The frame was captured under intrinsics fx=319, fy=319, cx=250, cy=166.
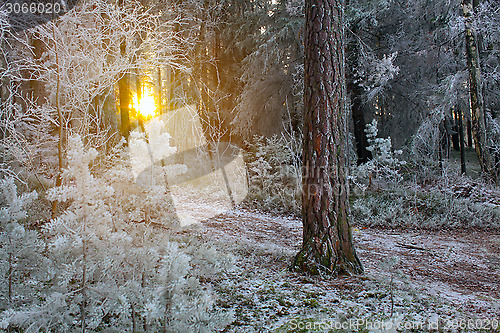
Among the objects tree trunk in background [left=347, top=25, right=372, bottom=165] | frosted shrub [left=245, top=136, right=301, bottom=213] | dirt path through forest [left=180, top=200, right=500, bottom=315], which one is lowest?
dirt path through forest [left=180, top=200, right=500, bottom=315]

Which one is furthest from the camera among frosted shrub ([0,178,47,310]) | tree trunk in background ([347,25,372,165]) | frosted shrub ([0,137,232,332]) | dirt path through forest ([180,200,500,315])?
tree trunk in background ([347,25,372,165])

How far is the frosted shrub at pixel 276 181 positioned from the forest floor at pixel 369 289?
7.99ft

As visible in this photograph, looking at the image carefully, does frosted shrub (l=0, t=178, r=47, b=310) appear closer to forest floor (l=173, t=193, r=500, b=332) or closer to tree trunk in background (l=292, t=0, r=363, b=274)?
forest floor (l=173, t=193, r=500, b=332)

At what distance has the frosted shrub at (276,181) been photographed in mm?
7912

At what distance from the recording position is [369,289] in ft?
9.94

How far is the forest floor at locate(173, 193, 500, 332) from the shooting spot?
2.41 metres

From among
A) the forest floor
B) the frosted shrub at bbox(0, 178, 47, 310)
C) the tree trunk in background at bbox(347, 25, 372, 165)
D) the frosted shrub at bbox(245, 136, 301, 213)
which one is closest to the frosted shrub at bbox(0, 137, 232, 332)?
the frosted shrub at bbox(0, 178, 47, 310)

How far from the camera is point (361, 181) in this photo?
940 centimetres

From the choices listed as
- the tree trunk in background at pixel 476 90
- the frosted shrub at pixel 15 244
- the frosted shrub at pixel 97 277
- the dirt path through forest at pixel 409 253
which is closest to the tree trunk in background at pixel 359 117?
the tree trunk in background at pixel 476 90

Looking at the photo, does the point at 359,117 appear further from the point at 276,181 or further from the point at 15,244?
the point at 15,244

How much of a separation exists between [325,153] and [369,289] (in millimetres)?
1410

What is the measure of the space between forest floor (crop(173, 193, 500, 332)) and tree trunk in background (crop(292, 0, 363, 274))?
0.91ft

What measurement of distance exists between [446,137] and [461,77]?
12.0 ft

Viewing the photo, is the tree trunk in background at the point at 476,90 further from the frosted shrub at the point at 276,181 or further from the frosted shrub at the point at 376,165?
the frosted shrub at the point at 276,181
